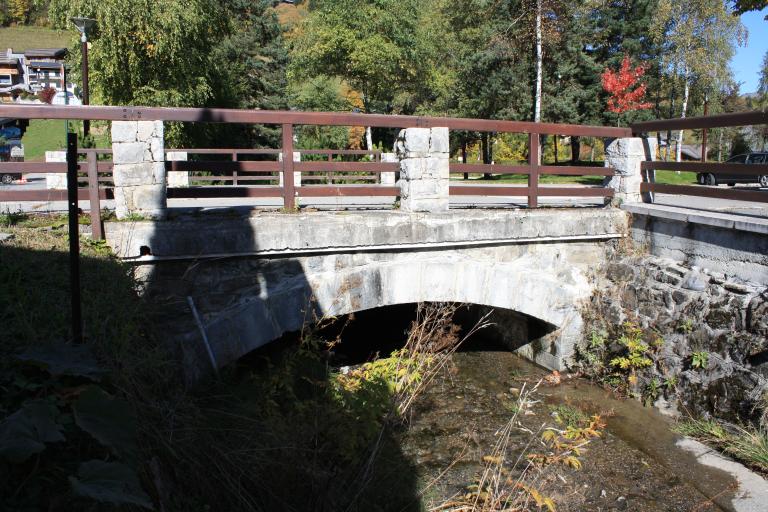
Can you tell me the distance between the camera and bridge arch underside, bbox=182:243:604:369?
5.58 metres

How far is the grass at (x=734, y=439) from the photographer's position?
17.8 ft

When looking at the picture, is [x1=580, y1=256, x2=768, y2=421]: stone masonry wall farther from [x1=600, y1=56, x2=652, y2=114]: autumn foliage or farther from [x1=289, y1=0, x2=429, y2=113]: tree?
[x1=600, y1=56, x2=652, y2=114]: autumn foliage

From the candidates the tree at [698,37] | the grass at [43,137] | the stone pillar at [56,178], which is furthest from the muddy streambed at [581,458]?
the grass at [43,137]

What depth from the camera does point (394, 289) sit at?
6.39 metres

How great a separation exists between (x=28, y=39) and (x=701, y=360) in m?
82.5

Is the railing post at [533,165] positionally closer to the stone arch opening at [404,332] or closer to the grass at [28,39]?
the stone arch opening at [404,332]

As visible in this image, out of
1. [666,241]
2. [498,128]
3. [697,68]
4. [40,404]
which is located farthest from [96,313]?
[697,68]

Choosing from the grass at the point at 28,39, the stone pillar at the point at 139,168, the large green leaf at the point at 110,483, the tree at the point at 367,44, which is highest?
the grass at the point at 28,39

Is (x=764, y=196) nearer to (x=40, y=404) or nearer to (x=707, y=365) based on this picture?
(x=707, y=365)

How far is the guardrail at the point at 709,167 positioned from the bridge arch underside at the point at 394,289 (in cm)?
127

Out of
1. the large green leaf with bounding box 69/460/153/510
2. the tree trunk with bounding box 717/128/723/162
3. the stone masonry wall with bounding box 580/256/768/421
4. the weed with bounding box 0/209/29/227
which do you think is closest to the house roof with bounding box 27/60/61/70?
the tree trunk with bounding box 717/128/723/162

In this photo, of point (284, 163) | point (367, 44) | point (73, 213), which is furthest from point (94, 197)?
point (367, 44)

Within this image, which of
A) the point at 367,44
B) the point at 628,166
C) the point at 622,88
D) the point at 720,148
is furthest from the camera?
the point at 720,148

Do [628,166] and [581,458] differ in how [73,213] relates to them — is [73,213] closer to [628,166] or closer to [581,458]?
[581,458]
